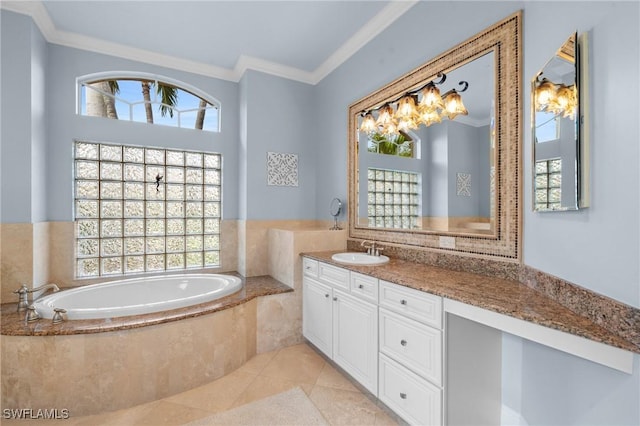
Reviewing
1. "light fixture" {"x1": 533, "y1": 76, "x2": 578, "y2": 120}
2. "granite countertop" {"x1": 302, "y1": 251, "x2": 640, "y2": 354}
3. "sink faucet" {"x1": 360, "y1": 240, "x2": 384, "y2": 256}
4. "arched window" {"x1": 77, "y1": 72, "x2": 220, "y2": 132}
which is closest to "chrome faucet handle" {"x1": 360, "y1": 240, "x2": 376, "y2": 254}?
"sink faucet" {"x1": 360, "y1": 240, "x2": 384, "y2": 256}

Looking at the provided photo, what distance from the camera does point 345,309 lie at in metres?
2.09

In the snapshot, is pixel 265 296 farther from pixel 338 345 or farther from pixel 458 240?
pixel 458 240

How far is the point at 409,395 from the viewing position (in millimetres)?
1552

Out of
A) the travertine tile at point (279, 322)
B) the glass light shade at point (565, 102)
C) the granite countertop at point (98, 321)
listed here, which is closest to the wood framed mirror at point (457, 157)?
the glass light shade at point (565, 102)

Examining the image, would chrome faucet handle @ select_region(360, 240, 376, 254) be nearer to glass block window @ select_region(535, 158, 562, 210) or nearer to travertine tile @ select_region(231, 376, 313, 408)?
travertine tile @ select_region(231, 376, 313, 408)

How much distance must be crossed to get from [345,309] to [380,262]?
449mm

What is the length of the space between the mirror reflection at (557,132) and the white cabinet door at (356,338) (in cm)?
112

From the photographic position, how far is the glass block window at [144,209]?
287cm

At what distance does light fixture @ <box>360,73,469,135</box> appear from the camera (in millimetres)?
1949

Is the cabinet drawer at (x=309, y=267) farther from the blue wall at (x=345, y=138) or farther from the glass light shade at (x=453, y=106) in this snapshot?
the glass light shade at (x=453, y=106)

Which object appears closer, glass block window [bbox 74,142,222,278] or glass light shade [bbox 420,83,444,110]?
glass light shade [bbox 420,83,444,110]

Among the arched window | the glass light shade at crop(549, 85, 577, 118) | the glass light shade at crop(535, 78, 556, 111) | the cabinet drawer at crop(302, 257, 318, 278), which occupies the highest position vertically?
the arched window

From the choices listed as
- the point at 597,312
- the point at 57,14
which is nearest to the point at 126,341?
the point at 597,312

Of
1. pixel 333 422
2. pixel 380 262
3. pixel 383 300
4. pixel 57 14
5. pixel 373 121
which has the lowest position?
pixel 333 422
